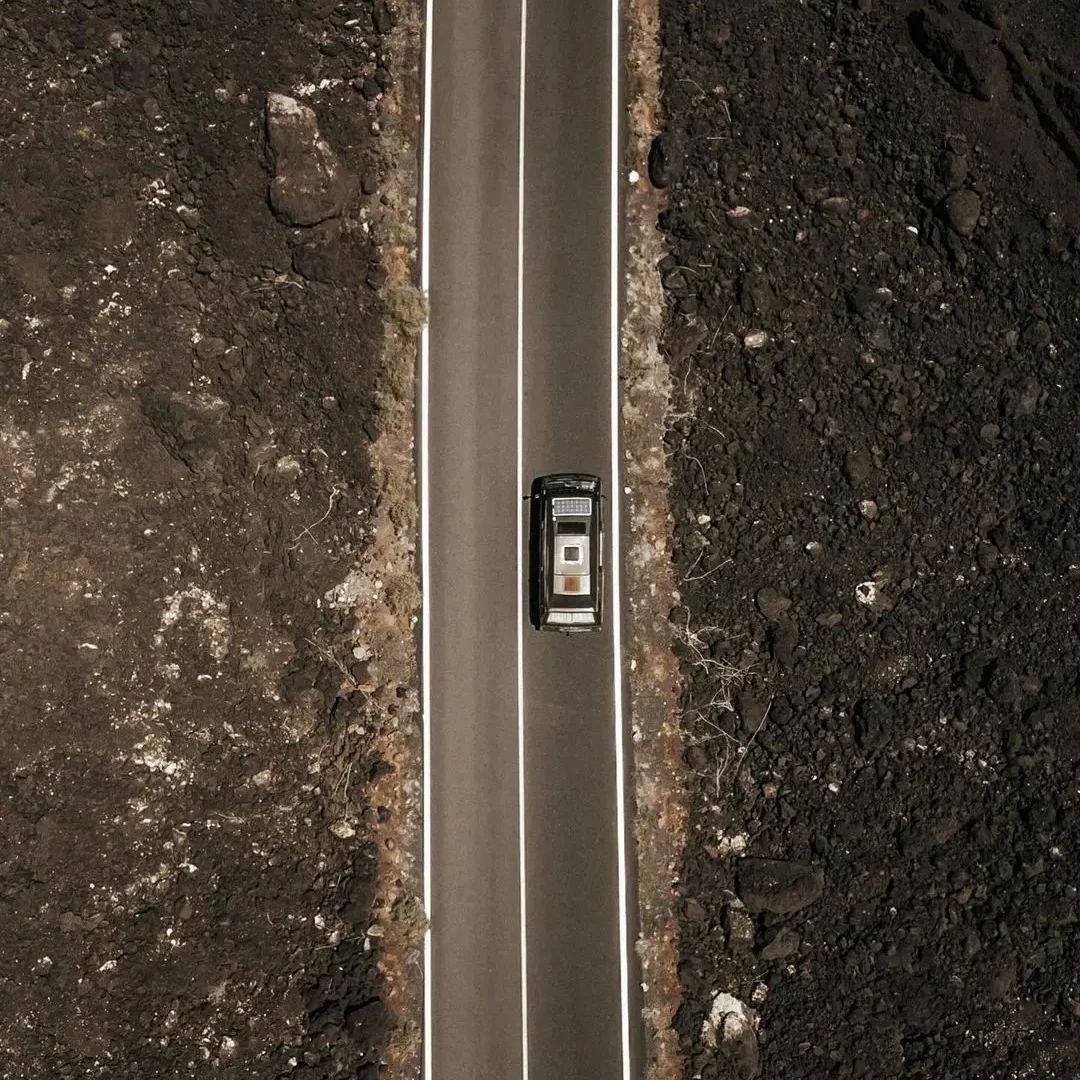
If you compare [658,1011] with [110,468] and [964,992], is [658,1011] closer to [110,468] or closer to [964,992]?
[964,992]

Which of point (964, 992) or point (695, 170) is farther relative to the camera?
point (695, 170)

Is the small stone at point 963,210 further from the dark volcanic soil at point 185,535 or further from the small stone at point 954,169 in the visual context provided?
the dark volcanic soil at point 185,535

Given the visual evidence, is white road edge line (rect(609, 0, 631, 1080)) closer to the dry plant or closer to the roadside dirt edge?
the roadside dirt edge

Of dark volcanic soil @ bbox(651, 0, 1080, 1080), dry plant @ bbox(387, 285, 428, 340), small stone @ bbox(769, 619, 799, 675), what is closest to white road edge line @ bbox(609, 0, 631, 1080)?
dark volcanic soil @ bbox(651, 0, 1080, 1080)

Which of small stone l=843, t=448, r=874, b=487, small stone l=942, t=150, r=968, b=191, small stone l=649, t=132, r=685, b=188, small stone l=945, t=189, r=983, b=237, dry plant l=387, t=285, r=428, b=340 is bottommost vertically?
small stone l=843, t=448, r=874, b=487

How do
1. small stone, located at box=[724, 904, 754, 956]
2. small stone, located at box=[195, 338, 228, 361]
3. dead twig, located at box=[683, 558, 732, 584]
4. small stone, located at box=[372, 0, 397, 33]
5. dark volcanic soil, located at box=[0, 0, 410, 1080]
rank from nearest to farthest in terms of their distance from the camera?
1. dark volcanic soil, located at box=[0, 0, 410, 1080]
2. small stone, located at box=[724, 904, 754, 956]
3. small stone, located at box=[195, 338, 228, 361]
4. dead twig, located at box=[683, 558, 732, 584]
5. small stone, located at box=[372, 0, 397, 33]

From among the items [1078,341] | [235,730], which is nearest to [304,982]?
[235,730]

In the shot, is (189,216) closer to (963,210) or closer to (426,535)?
(426,535)
